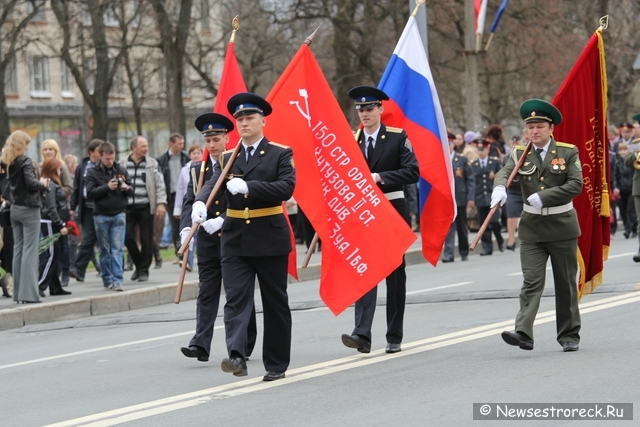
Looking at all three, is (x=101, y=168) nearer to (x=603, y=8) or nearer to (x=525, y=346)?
(x=525, y=346)

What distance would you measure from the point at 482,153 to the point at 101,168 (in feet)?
24.8

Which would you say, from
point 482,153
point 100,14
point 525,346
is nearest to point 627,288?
point 525,346

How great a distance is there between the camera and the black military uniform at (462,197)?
19.3m

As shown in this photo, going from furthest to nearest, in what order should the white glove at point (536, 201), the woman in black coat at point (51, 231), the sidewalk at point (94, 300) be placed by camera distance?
1. the woman in black coat at point (51, 231)
2. the sidewalk at point (94, 300)
3. the white glove at point (536, 201)

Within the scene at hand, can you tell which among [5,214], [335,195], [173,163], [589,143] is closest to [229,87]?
[335,195]

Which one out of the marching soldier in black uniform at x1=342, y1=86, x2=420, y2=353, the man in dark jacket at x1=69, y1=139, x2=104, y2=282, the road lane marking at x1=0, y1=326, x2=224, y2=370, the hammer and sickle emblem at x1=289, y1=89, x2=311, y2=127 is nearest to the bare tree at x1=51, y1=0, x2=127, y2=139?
the man in dark jacket at x1=69, y1=139, x2=104, y2=282

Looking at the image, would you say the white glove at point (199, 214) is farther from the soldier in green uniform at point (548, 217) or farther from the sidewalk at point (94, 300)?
the sidewalk at point (94, 300)

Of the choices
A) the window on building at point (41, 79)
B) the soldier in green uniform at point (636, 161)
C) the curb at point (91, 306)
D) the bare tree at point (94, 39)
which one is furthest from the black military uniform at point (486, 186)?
the window on building at point (41, 79)

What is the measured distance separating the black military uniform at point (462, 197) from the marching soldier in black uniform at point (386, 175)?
939cm

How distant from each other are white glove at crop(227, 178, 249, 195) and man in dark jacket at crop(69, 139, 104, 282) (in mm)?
8191

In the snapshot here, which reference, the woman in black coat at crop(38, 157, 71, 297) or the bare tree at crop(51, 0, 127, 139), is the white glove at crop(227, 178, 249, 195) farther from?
the bare tree at crop(51, 0, 127, 139)

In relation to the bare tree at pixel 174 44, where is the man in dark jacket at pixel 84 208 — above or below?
below

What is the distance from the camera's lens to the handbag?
1499 cm

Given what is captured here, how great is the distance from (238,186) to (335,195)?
1794 millimetres
